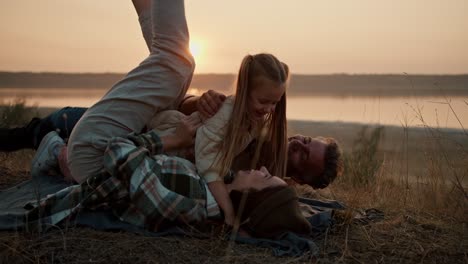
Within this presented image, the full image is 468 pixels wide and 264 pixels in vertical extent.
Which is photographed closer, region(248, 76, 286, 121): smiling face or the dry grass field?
the dry grass field

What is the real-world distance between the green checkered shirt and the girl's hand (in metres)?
0.28

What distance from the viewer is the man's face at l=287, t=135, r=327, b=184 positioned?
4625mm

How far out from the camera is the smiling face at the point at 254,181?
381 cm

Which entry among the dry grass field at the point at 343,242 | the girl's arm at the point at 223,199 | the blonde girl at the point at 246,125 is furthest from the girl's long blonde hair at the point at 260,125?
the dry grass field at the point at 343,242

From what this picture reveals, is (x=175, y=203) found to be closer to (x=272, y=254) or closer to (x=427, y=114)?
(x=272, y=254)

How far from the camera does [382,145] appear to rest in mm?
11094

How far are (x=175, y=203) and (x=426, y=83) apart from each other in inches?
1527

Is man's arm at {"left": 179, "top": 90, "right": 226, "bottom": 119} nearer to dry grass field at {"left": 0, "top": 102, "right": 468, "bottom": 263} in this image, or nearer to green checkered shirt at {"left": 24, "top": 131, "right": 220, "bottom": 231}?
green checkered shirt at {"left": 24, "top": 131, "right": 220, "bottom": 231}

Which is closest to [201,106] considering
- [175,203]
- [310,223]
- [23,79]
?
[175,203]

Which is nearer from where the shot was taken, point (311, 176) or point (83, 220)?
point (83, 220)

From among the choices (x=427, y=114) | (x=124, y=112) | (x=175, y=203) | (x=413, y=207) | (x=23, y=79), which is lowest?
(x=23, y=79)

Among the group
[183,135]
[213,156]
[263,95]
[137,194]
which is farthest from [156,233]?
[263,95]

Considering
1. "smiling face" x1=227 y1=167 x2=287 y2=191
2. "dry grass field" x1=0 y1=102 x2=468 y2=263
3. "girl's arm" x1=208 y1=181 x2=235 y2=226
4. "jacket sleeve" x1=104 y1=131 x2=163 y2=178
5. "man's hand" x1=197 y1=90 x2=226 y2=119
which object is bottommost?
"dry grass field" x1=0 y1=102 x2=468 y2=263

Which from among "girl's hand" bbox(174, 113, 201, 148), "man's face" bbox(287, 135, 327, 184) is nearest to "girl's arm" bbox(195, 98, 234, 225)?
"girl's hand" bbox(174, 113, 201, 148)
